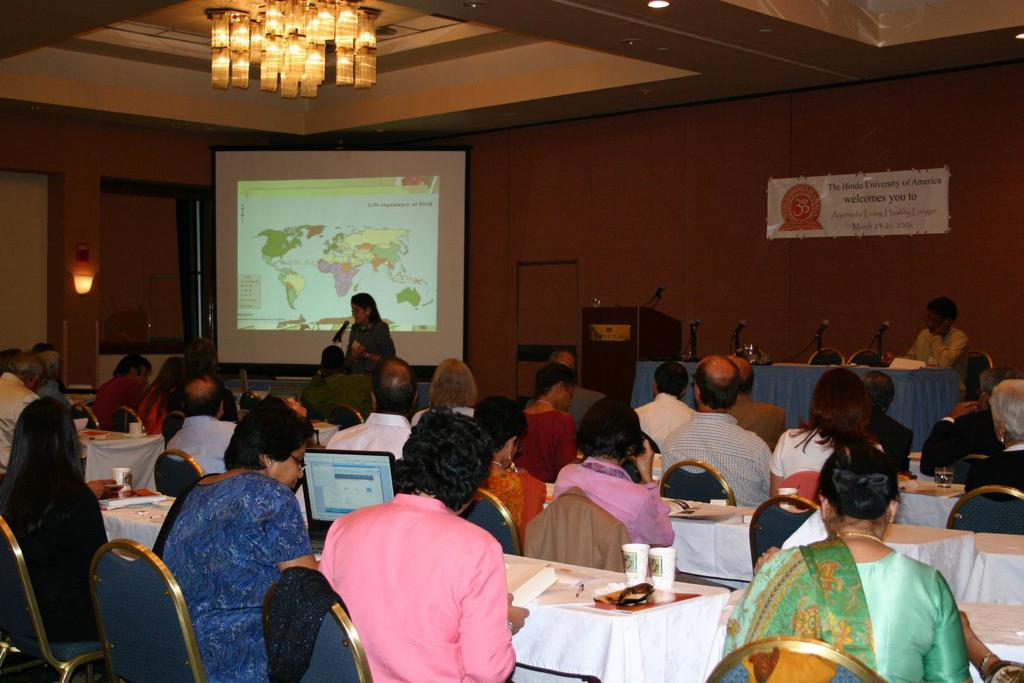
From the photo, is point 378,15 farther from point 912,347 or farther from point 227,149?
point 912,347

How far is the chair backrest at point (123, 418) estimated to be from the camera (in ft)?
26.4

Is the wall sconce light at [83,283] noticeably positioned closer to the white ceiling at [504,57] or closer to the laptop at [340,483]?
the white ceiling at [504,57]

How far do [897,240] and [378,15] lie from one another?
5323mm

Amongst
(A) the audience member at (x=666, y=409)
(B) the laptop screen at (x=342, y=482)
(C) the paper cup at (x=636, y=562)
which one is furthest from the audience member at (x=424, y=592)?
(A) the audience member at (x=666, y=409)

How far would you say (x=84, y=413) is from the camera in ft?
28.8

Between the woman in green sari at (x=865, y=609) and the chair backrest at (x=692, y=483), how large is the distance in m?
2.55

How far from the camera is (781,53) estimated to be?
31.2 ft

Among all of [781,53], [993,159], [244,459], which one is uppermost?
[781,53]

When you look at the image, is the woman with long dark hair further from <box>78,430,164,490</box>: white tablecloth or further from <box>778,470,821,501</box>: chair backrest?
<box>778,470,821,501</box>: chair backrest

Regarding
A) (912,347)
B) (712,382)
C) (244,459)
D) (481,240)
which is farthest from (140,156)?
(244,459)

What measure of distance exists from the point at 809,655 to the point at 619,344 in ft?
28.1

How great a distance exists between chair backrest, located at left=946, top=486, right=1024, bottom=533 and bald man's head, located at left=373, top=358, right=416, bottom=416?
2297mm

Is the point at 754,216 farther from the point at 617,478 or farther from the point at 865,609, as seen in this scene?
the point at 865,609

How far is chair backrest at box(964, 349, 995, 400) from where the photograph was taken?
9305 mm
